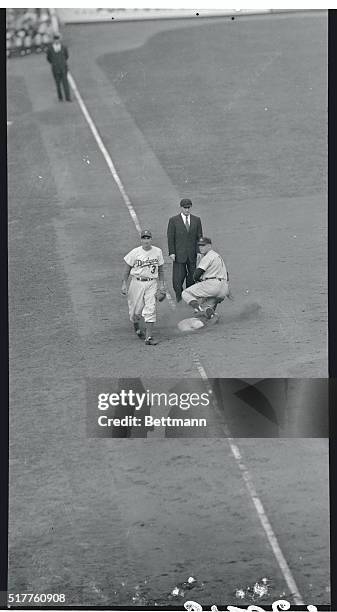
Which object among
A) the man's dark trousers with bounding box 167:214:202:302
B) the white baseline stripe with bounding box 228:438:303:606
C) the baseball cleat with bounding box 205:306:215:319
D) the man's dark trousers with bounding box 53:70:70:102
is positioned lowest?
the white baseline stripe with bounding box 228:438:303:606

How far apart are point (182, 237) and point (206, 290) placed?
97 cm

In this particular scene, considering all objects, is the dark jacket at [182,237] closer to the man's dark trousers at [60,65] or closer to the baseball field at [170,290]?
the baseball field at [170,290]

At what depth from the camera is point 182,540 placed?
14.3m

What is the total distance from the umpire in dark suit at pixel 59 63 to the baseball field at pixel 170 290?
66 cm

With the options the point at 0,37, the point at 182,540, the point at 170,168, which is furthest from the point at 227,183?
the point at 182,540

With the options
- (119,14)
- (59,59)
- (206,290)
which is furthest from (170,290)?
(119,14)

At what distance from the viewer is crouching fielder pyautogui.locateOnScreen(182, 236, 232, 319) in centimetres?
1895

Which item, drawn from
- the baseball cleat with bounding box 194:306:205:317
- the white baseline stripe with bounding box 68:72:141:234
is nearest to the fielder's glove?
the baseball cleat with bounding box 194:306:205:317

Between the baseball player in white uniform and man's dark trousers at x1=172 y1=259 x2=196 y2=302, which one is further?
man's dark trousers at x1=172 y1=259 x2=196 y2=302

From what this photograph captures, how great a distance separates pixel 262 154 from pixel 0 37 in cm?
1255

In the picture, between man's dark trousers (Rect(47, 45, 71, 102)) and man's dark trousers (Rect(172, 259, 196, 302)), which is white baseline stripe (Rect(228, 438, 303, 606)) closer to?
man's dark trousers (Rect(172, 259, 196, 302))

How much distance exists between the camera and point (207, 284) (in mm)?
19109

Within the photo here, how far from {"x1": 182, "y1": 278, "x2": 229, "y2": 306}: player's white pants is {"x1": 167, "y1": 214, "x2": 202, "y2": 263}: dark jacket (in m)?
0.63

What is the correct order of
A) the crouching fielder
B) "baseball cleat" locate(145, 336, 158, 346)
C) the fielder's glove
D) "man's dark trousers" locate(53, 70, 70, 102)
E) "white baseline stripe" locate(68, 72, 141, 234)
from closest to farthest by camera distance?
the fielder's glove → "baseball cleat" locate(145, 336, 158, 346) → the crouching fielder → "white baseline stripe" locate(68, 72, 141, 234) → "man's dark trousers" locate(53, 70, 70, 102)
